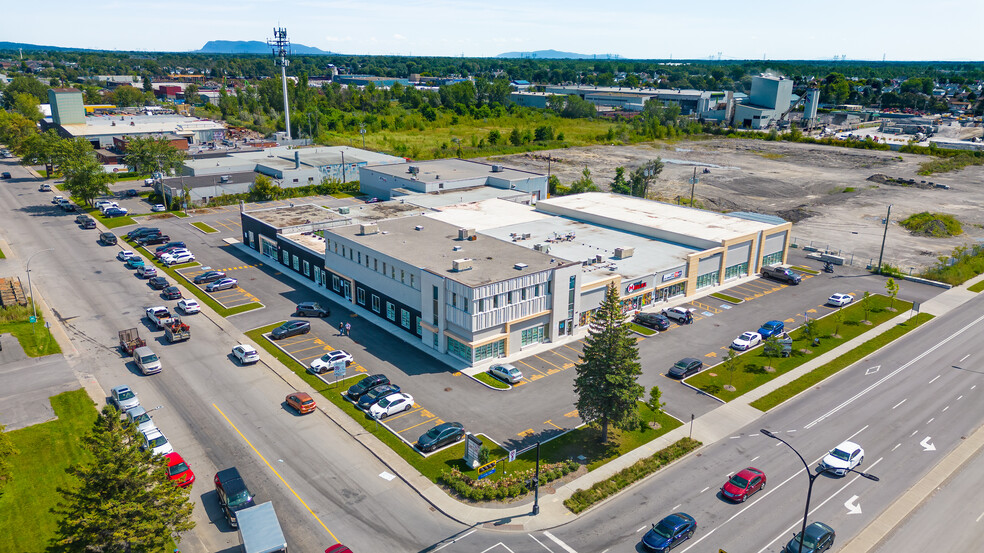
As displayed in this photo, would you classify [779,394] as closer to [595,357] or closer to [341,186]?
[595,357]

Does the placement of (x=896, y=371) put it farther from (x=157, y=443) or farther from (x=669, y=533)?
(x=157, y=443)

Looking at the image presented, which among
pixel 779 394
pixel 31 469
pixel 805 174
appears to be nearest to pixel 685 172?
pixel 805 174

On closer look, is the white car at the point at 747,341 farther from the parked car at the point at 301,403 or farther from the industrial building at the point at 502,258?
the parked car at the point at 301,403

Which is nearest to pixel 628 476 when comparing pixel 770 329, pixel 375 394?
pixel 375 394

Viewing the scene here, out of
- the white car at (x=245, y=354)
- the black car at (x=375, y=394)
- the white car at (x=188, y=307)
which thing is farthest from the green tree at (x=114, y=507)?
the white car at (x=188, y=307)

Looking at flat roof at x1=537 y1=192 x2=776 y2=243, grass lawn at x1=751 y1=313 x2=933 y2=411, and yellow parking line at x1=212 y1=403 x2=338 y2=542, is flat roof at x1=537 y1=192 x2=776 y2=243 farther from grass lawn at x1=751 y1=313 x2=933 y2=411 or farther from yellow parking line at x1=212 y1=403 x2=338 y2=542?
yellow parking line at x1=212 y1=403 x2=338 y2=542

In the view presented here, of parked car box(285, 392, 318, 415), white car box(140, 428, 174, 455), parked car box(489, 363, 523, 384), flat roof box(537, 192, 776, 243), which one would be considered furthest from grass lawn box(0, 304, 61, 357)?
flat roof box(537, 192, 776, 243)
